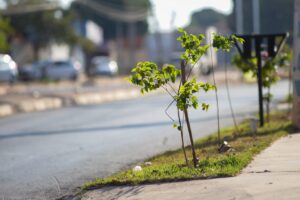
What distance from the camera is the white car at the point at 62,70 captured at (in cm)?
5441

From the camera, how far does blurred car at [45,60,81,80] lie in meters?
54.4

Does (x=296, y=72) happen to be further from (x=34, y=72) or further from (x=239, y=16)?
(x=34, y=72)

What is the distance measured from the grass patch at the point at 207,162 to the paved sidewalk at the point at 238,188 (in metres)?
0.21

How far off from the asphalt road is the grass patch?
0.70m

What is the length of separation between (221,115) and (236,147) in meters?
9.80

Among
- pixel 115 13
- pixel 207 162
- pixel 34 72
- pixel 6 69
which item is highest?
pixel 115 13

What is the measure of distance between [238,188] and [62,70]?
4676 cm

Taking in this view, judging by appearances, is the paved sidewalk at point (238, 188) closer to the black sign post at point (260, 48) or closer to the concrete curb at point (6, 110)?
the black sign post at point (260, 48)

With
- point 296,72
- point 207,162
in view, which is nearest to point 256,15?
point 296,72

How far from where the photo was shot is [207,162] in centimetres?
1027

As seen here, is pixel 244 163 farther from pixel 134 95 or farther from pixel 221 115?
pixel 134 95

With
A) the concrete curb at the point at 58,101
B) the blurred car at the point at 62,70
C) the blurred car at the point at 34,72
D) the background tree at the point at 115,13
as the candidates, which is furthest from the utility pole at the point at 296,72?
the background tree at the point at 115,13

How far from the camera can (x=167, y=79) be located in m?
9.93

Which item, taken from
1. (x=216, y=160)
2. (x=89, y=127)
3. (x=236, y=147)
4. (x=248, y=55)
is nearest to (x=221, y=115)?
(x=89, y=127)
